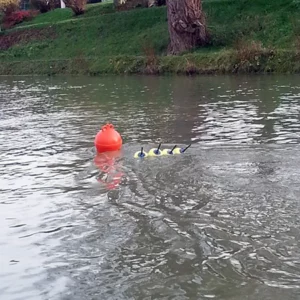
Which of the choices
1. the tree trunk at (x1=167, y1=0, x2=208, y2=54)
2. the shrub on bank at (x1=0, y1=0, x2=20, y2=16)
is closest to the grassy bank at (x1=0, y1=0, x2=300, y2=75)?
the tree trunk at (x1=167, y1=0, x2=208, y2=54)

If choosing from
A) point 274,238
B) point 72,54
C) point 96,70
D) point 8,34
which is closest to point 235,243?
point 274,238

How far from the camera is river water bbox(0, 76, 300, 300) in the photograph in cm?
638

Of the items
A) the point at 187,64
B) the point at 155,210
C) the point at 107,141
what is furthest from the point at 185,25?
the point at 155,210

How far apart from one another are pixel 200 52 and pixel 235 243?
27.6 metres

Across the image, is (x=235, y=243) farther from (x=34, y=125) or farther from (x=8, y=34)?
(x=8, y=34)

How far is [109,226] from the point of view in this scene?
8.06 meters

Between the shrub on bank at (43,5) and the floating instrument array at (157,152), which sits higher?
the shrub on bank at (43,5)

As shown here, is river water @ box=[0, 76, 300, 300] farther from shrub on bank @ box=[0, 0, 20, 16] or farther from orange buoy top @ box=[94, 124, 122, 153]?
shrub on bank @ box=[0, 0, 20, 16]

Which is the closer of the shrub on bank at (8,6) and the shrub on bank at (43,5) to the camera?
the shrub on bank at (8,6)

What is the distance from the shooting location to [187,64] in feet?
107

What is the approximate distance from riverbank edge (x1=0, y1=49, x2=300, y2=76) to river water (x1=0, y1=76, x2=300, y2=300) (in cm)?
1252

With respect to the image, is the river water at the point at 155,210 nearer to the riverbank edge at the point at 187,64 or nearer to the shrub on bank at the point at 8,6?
the riverbank edge at the point at 187,64

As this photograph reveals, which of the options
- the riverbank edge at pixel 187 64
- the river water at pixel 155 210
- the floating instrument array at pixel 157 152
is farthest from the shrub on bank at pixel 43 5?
the floating instrument array at pixel 157 152

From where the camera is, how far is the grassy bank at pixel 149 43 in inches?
1224
